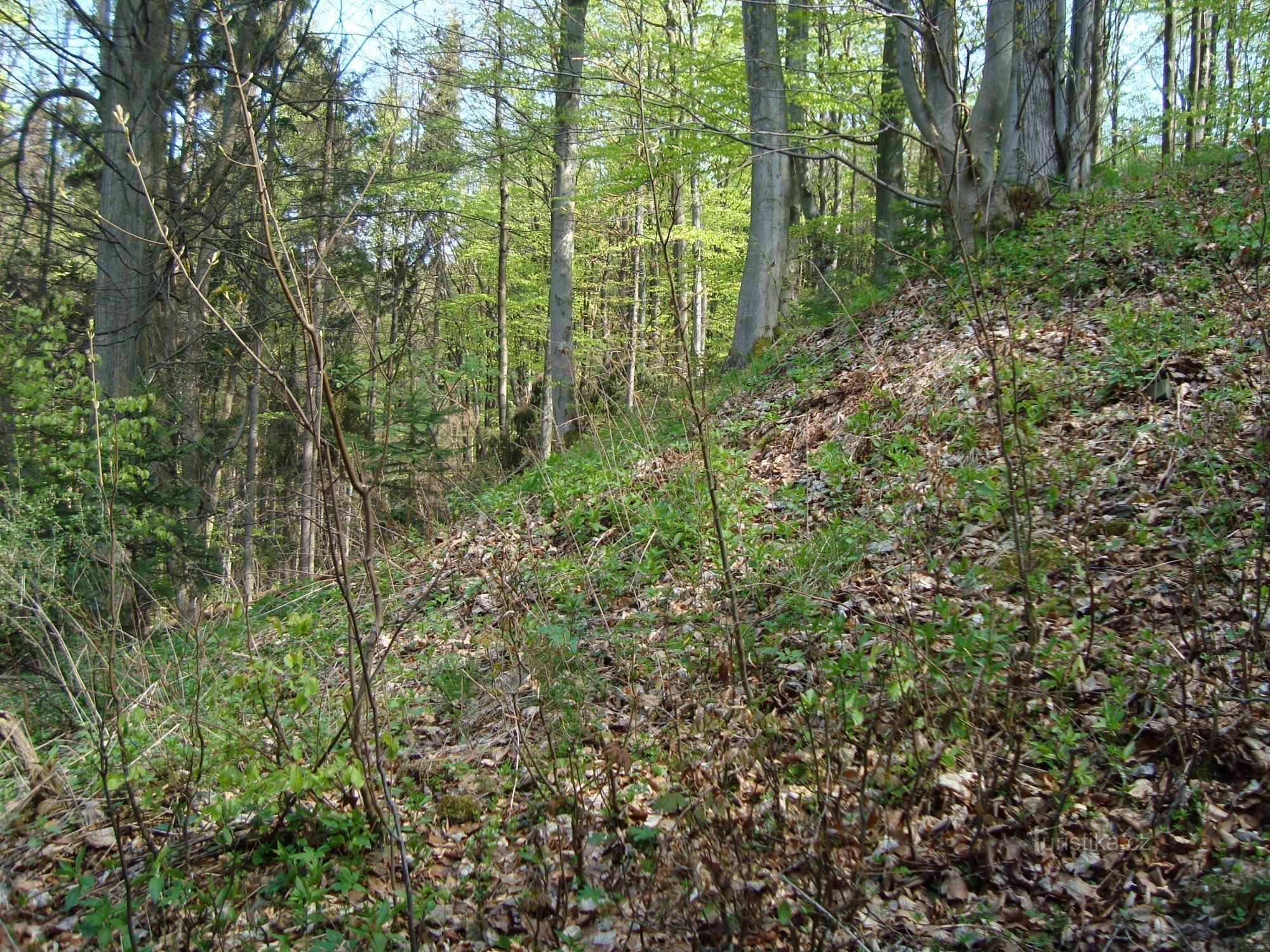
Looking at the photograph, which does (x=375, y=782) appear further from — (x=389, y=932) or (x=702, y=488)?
(x=702, y=488)

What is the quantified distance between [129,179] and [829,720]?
32.3 ft

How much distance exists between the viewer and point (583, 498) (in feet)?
21.1

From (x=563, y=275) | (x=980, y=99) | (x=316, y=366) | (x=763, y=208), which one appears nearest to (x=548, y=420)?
(x=563, y=275)

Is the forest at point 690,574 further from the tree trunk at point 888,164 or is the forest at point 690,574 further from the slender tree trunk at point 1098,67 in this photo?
the tree trunk at point 888,164

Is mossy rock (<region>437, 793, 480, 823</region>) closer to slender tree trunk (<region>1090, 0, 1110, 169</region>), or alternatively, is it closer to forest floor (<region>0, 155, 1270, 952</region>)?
forest floor (<region>0, 155, 1270, 952</region>)

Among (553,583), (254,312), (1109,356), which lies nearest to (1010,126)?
(1109,356)

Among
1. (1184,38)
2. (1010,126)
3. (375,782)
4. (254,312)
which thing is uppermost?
(1184,38)

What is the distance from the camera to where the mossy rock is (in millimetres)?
3283

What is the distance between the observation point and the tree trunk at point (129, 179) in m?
8.61

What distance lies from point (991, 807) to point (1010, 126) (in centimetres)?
836

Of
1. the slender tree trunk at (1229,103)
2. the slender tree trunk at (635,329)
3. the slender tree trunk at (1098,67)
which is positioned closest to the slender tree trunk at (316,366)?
the slender tree trunk at (635,329)

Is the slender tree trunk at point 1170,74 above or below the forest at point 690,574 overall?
above

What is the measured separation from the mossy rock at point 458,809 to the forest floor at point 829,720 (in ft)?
0.04

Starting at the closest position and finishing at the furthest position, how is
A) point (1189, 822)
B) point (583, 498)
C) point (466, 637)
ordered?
point (1189, 822) < point (466, 637) < point (583, 498)
